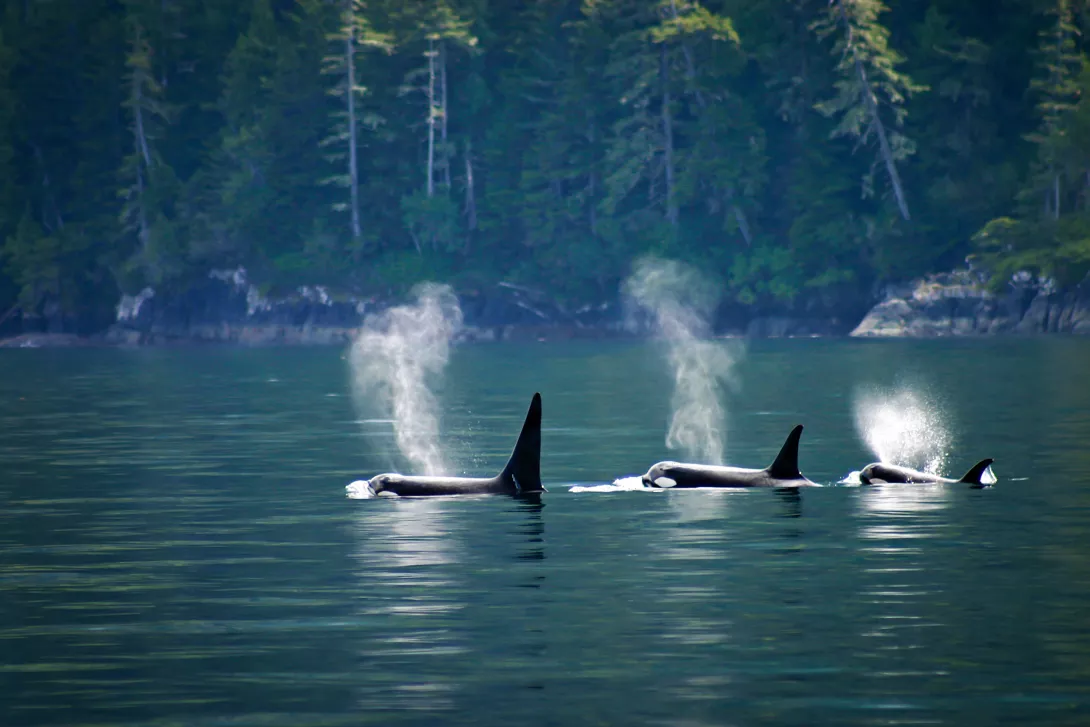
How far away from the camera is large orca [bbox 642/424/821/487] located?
101ft

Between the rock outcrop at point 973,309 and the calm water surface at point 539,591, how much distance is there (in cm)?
7314

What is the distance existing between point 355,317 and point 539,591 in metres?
114

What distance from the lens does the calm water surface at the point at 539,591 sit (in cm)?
1516

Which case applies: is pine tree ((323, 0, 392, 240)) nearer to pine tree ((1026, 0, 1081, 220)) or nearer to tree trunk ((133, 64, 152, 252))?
tree trunk ((133, 64, 152, 252))

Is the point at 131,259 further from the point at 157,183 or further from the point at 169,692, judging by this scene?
the point at 169,692

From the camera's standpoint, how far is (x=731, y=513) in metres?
27.3

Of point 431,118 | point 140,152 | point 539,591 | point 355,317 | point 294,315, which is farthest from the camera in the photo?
point 140,152

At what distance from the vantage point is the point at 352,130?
444 feet

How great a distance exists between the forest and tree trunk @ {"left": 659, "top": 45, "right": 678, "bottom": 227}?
382mm

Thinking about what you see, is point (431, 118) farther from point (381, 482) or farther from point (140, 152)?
point (381, 482)

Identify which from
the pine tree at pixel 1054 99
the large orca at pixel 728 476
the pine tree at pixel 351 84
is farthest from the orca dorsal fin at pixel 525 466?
the pine tree at pixel 351 84

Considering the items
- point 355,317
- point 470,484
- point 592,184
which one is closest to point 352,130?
point 355,317

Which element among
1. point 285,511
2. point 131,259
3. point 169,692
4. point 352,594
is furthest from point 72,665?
point 131,259

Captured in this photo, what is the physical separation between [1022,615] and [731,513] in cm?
904
